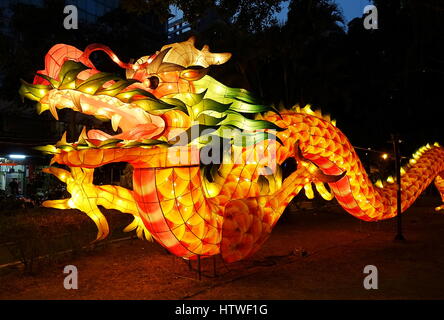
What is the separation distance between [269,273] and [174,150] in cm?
262

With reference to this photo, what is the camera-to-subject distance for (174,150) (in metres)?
4.98

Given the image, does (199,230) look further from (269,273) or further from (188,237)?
(269,273)

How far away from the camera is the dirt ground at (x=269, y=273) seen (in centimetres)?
540

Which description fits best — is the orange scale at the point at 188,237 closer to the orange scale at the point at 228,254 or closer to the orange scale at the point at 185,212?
the orange scale at the point at 185,212

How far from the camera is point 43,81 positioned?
14.9 feet

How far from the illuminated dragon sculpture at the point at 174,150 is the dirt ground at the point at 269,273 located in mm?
597

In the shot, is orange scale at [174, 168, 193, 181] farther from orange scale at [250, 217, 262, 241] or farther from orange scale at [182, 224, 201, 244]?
orange scale at [250, 217, 262, 241]

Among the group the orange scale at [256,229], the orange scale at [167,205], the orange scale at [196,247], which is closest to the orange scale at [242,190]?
the orange scale at [256,229]

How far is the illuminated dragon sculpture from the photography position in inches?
173

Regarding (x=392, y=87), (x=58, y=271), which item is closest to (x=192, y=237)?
(x=58, y=271)

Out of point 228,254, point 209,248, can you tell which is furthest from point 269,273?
point 209,248

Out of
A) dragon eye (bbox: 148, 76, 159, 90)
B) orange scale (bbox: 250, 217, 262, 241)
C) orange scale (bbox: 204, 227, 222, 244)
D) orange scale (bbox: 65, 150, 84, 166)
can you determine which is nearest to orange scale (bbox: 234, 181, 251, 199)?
orange scale (bbox: 250, 217, 262, 241)

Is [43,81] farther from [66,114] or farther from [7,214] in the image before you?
[66,114]

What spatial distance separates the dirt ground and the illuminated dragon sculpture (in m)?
0.60
